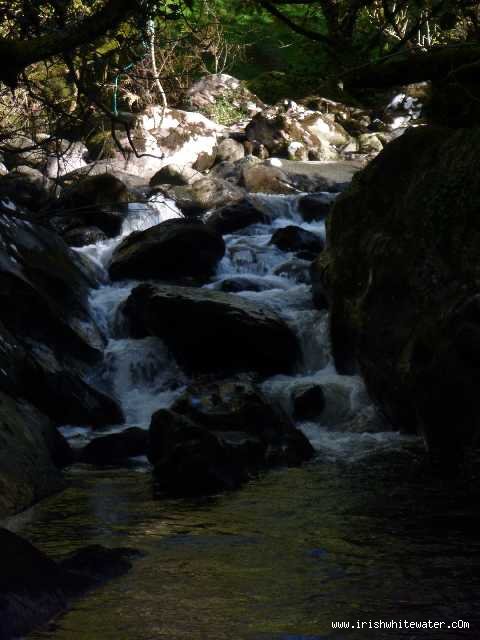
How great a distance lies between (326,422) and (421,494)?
11.7 feet

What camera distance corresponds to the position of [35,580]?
412cm

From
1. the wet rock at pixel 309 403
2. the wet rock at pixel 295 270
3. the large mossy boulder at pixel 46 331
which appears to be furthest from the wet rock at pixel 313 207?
the wet rock at pixel 309 403

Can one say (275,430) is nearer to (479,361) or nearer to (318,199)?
(479,361)

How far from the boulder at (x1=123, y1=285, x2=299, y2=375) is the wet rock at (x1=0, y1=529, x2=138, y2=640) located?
22.7 ft

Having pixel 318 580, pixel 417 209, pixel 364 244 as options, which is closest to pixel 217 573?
pixel 318 580

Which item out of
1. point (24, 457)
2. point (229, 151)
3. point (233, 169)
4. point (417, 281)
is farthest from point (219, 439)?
point (229, 151)

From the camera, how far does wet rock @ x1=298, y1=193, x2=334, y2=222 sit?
19438 mm

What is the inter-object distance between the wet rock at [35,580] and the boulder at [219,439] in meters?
2.44

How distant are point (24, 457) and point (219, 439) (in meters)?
1.66

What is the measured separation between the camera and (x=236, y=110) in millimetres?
29391

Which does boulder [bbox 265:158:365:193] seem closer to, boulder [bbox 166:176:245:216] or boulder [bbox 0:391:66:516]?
boulder [bbox 166:176:245:216]

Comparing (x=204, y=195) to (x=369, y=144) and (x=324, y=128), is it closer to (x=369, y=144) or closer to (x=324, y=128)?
(x=324, y=128)

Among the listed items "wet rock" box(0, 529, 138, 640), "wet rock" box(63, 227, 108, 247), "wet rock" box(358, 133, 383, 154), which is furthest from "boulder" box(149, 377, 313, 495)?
"wet rock" box(358, 133, 383, 154)

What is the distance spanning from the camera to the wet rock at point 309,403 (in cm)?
1052
